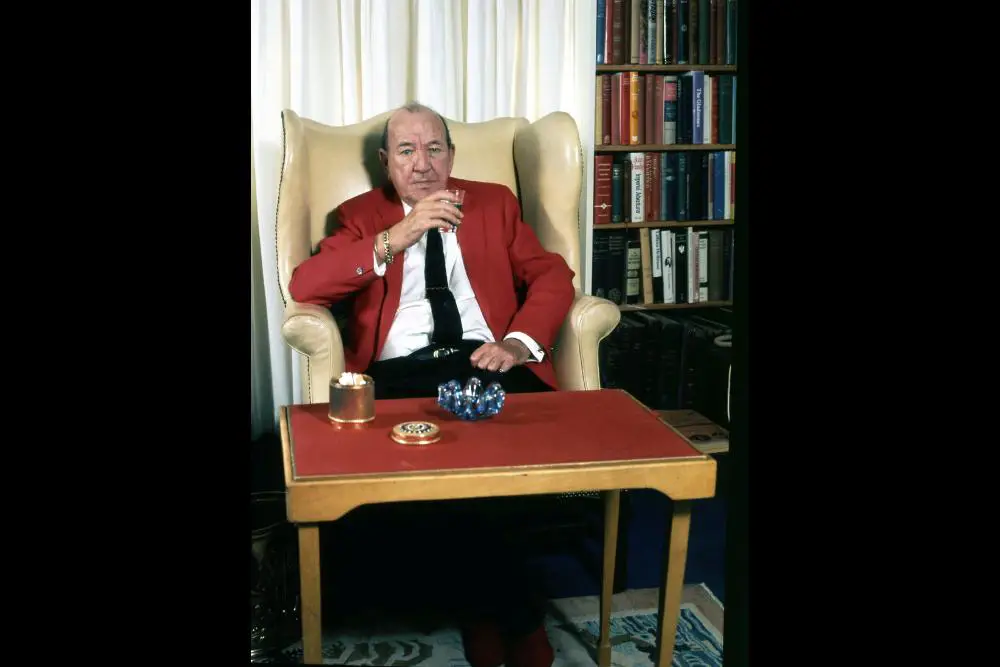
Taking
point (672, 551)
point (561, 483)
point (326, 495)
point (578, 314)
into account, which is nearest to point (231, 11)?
point (326, 495)

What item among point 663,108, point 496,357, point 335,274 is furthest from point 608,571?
point 663,108

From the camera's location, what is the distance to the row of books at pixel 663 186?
2744mm

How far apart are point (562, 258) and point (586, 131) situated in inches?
26.2

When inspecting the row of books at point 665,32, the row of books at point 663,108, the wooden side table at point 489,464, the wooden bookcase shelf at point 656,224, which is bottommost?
the wooden side table at point 489,464

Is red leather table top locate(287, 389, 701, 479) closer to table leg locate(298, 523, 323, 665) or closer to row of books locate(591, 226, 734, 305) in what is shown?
table leg locate(298, 523, 323, 665)

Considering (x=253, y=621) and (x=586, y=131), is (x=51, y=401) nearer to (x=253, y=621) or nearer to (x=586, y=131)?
(x=253, y=621)

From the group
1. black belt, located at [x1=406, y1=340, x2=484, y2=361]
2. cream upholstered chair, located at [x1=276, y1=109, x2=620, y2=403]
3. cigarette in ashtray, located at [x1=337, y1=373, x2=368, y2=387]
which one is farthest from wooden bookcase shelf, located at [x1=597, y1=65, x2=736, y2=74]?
cigarette in ashtray, located at [x1=337, y1=373, x2=368, y2=387]

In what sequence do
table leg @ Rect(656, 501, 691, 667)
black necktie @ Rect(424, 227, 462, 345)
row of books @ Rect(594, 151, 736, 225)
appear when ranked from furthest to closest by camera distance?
row of books @ Rect(594, 151, 736, 225), black necktie @ Rect(424, 227, 462, 345), table leg @ Rect(656, 501, 691, 667)

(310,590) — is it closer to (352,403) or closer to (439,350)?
(352,403)

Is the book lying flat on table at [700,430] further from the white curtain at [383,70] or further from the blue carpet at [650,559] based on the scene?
the white curtain at [383,70]

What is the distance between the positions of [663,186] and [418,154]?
3.33ft

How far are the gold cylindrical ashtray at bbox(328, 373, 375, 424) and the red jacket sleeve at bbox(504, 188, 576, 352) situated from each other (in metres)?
0.62


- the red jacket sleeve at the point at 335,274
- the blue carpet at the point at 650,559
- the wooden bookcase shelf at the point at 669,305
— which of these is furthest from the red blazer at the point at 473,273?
the wooden bookcase shelf at the point at 669,305

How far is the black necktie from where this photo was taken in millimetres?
2047
